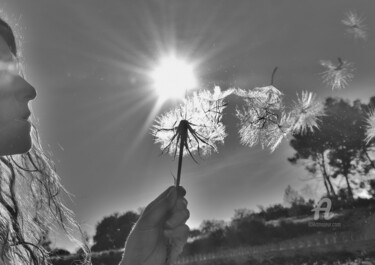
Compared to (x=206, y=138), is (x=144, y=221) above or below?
below

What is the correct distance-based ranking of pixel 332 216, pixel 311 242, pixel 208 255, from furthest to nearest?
1. pixel 332 216
2. pixel 311 242
3. pixel 208 255

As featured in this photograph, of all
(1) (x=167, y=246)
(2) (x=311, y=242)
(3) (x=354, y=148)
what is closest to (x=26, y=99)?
(1) (x=167, y=246)

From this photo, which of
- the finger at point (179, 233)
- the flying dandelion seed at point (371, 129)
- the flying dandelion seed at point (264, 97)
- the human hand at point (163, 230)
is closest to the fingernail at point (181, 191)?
the human hand at point (163, 230)

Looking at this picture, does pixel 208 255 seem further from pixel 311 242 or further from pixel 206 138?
pixel 206 138

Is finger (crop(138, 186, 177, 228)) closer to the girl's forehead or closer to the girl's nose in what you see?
the girl's nose

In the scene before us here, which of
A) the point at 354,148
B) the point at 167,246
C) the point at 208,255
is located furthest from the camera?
the point at 354,148

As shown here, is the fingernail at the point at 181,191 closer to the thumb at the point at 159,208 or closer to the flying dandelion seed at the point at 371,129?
the thumb at the point at 159,208

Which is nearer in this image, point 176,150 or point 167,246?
point 167,246
